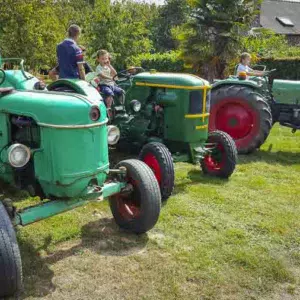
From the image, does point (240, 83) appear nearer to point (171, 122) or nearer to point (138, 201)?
point (171, 122)

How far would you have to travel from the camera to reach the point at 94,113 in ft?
11.4

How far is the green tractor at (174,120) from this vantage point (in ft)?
18.1

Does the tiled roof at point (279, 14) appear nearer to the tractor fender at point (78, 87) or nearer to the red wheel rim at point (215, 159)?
the red wheel rim at point (215, 159)

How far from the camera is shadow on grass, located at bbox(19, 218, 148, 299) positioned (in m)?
3.35

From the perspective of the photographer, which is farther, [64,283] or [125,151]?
[125,151]

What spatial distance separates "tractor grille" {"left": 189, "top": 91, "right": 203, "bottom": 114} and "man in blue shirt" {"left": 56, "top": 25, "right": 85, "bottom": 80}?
1448 mm

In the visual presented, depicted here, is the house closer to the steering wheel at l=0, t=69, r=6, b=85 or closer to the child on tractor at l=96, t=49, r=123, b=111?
the child on tractor at l=96, t=49, r=123, b=111

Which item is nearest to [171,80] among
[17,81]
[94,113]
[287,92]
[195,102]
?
[195,102]

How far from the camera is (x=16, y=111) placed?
363 centimetres

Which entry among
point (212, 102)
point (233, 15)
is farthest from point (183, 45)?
point (212, 102)

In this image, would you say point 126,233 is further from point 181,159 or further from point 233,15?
point 233,15

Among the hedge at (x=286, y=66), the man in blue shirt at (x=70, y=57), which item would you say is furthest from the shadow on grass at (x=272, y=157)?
the hedge at (x=286, y=66)

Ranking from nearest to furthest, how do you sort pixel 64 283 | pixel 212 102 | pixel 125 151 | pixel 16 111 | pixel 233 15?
pixel 64 283 < pixel 16 111 < pixel 125 151 < pixel 212 102 < pixel 233 15

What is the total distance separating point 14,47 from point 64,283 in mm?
14523
